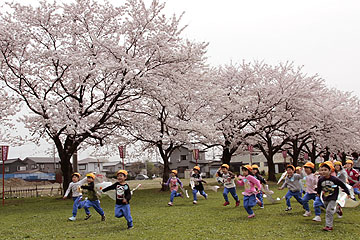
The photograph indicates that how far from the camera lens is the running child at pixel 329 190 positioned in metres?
7.53

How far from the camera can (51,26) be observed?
1788 centimetres

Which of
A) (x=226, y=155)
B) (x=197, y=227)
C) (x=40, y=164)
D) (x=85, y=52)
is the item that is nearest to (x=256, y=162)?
(x=40, y=164)

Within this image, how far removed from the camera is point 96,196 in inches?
400

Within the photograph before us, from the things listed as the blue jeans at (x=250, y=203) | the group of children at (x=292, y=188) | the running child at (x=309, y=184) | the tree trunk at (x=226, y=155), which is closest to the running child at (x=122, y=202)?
the group of children at (x=292, y=188)

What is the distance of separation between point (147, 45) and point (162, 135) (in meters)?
4.99

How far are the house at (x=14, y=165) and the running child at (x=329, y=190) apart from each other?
70.0 meters

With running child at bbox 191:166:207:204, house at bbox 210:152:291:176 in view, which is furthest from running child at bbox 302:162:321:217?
house at bbox 210:152:291:176

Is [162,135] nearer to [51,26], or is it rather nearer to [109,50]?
[109,50]

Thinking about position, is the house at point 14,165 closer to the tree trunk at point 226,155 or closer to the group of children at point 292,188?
the tree trunk at point 226,155

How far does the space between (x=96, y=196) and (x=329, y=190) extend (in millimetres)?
6213

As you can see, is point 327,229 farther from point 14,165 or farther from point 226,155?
point 14,165

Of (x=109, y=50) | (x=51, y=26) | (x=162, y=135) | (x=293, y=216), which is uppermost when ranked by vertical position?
(x=51, y=26)

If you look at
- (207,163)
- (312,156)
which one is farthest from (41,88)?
(207,163)

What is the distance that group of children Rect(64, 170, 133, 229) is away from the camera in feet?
28.0
